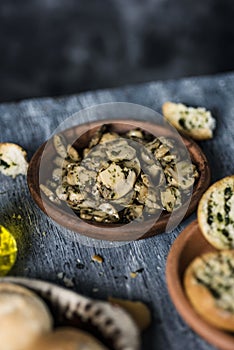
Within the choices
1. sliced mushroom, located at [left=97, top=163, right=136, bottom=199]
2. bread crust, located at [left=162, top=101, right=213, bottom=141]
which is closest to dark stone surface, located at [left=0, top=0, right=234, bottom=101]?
bread crust, located at [left=162, top=101, right=213, bottom=141]

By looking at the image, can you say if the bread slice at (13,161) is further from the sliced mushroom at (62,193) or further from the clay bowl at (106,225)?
the sliced mushroom at (62,193)

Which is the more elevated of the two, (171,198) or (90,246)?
(171,198)

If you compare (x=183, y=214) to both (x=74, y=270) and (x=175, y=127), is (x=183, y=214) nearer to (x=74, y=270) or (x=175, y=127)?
(x=74, y=270)

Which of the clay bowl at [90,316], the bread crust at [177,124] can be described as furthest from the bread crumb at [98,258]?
the bread crust at [177,124]

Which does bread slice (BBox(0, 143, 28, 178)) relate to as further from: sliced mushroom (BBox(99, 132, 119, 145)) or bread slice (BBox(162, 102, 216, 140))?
bread slice (BBox(162, 102, 216, 140))

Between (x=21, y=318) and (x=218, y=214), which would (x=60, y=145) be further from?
(x=21, y=318)

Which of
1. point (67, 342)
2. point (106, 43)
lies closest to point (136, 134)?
point (67, 342)

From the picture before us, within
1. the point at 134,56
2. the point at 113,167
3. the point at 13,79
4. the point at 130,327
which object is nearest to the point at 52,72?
the point at 13,79
